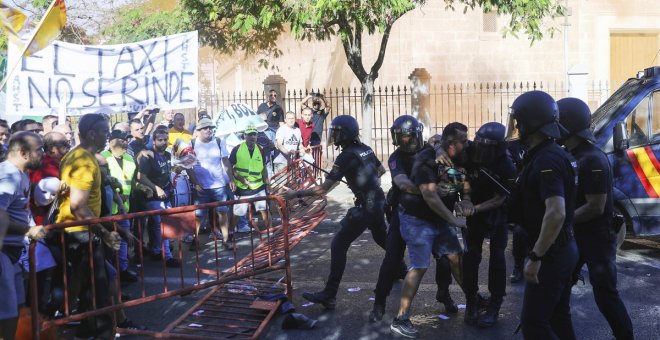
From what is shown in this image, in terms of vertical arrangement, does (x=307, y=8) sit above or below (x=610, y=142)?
above

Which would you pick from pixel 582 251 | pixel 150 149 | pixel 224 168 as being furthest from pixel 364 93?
pixel 582 251

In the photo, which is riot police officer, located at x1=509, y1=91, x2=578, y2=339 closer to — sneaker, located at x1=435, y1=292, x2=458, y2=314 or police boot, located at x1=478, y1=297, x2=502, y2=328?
police boot, located at x1=478, y1=297, x2=502, y2=328

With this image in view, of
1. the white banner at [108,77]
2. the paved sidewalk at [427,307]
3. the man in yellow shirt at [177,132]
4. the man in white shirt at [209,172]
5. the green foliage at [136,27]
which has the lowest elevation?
the paved sidewalk at [427,307]

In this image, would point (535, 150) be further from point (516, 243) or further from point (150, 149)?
point (150, 149)

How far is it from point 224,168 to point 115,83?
5.89 ft

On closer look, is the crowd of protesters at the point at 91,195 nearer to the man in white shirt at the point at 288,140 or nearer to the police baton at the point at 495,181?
the police baton at the point at 495,181

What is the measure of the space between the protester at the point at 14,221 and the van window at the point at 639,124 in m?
6.21

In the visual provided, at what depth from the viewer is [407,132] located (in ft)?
20.7

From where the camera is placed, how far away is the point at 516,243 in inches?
304

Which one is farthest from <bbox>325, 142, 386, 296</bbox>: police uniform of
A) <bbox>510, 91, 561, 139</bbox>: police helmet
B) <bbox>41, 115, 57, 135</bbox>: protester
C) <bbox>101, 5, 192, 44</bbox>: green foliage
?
<bbox>101, 5, 192, 44</bbox>: green foliage

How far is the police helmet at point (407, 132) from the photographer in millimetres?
6293

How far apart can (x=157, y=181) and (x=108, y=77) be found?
1.83m

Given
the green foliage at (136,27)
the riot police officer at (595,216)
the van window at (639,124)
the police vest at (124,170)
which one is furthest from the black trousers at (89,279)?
the green foliage at (136,27)

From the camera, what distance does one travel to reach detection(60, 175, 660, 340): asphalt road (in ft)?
20.1
